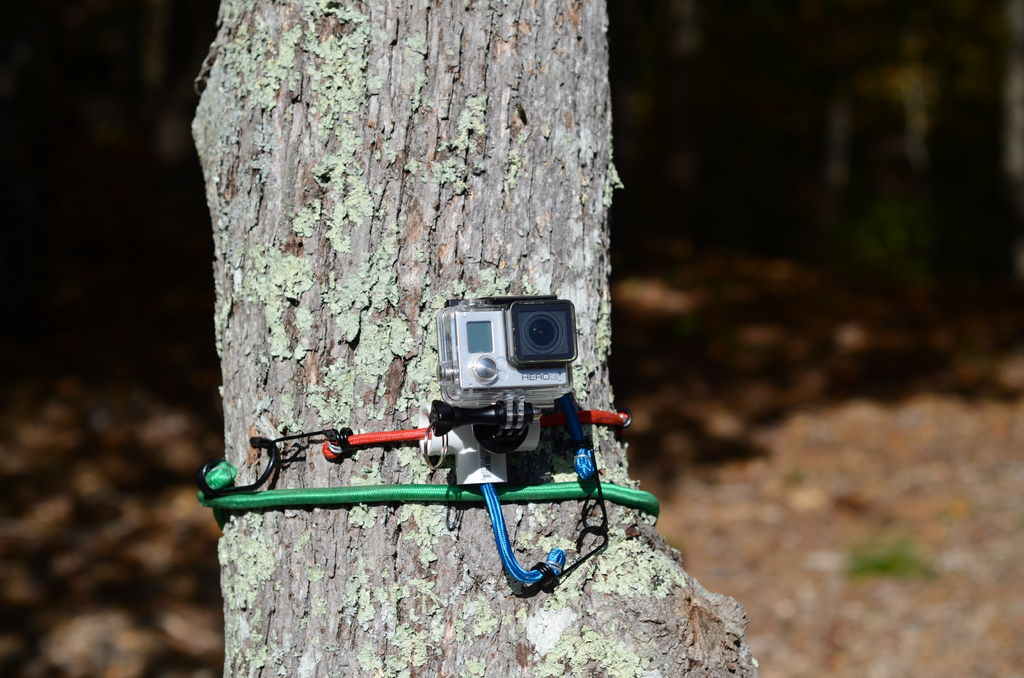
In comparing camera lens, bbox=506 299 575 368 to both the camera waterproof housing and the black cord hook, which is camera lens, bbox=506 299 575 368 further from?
the black cord hook

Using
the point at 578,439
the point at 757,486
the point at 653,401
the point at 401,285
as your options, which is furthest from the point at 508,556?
the point at 653,401

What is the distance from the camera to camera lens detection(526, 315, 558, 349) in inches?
56.8

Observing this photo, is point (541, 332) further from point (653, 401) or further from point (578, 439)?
point (653, 401)

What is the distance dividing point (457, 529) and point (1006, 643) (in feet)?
12.6

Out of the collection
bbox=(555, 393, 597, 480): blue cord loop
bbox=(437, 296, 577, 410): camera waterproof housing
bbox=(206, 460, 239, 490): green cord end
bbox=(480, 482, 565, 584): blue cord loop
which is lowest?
bbox=(480, 482, 565, 584): blue cord loop

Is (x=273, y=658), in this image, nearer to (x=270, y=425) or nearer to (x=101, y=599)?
(x=270, y=425)

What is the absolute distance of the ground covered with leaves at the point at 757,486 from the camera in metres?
4.54

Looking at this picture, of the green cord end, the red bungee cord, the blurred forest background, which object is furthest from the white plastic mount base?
the blurred forest background

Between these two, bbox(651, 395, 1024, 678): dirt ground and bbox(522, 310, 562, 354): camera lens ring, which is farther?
bbox(651, 395, 1024, 678): dirt ground

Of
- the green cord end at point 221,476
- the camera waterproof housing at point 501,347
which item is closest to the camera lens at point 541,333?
the camera waterproof housing at point 501,347

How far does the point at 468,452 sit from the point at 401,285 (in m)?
0.26

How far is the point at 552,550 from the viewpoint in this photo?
5.05 feet

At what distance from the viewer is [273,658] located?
1.55m

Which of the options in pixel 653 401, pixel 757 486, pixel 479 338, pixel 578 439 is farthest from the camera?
pixel 653 401
